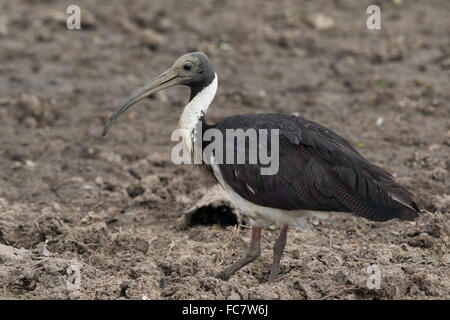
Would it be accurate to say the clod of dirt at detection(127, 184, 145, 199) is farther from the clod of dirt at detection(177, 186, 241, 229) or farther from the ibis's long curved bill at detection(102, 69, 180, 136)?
the ibis's long curved bill at detection(102, 69, 180, 136)

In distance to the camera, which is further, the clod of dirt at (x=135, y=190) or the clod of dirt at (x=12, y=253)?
the clod of dirt at (x=135, y=190)

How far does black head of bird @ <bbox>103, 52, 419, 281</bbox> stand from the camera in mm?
5809

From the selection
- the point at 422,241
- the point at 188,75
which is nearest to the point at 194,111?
the point at 188,75

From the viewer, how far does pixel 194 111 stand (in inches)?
249

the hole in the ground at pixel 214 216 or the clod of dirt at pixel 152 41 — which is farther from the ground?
the clod of dirt at pixel 152 41

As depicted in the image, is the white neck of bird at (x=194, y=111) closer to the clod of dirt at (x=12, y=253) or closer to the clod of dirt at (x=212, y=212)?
the clod of dirt at (x=212, y=212)

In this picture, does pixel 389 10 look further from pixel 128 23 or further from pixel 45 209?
pixel 45 209

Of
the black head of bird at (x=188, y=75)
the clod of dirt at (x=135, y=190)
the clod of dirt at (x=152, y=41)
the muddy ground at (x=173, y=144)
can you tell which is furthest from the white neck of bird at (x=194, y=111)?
the clod of dirt at (x=152, y=41)

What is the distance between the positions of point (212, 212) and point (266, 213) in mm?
1531

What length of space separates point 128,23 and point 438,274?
8.29 meters

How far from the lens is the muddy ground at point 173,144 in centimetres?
607

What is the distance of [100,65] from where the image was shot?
11.7m

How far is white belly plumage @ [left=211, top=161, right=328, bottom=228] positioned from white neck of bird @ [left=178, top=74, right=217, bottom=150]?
0.39 metres

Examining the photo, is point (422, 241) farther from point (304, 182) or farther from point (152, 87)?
point (152, 87)
